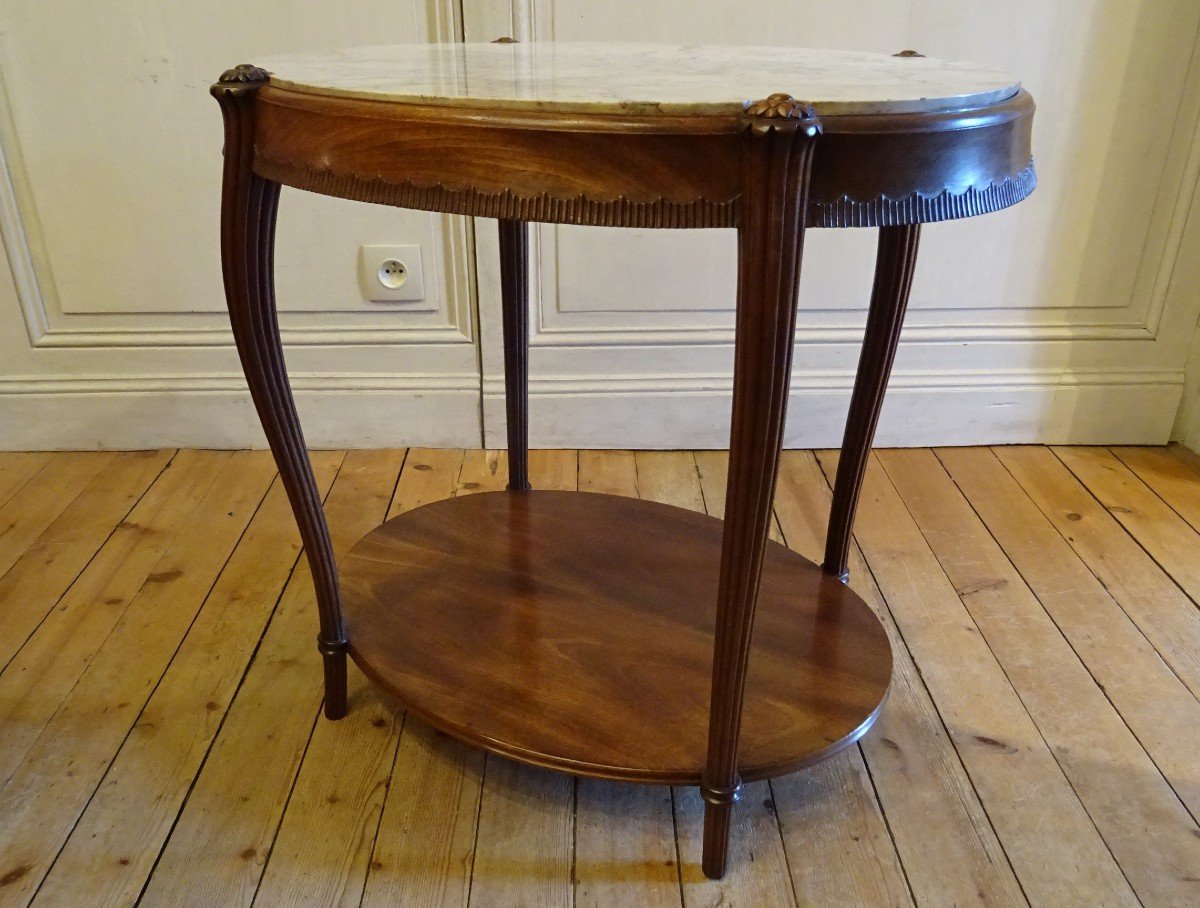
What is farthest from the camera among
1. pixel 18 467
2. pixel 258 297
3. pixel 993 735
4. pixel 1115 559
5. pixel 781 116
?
pixel 18 467

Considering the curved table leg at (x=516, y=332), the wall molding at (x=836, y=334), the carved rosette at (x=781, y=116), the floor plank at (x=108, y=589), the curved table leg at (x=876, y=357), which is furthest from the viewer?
the wall molding at (x=836, y=334)

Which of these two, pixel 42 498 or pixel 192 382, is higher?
pixel 192 382

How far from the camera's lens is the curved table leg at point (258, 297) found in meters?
0.99

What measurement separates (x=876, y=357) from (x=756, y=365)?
0.50 meters

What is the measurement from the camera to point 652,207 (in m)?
0.81

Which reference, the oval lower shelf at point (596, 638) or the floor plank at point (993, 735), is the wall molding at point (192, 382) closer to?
the oval lower shelf at point (596, 638)

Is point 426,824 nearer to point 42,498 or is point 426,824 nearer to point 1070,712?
point 1070,712

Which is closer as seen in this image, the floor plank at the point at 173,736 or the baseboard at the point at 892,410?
the floor plank at the point at 173,736

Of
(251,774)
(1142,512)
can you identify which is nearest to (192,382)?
(251,774)

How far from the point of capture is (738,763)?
42.3 inches

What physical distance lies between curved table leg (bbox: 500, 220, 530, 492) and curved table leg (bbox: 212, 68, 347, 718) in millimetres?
440

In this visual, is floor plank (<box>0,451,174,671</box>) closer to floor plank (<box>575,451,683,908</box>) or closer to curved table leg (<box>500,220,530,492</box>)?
curved table leg (<box>500,220,530,492</box>)

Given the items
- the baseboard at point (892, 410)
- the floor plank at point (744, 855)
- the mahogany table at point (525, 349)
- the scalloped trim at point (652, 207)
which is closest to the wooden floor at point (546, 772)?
the floor plank at point (744, 855)

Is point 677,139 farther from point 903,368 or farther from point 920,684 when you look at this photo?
point 903,368
